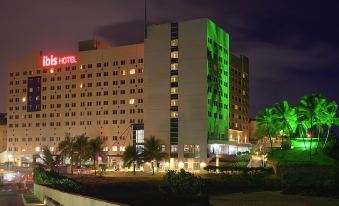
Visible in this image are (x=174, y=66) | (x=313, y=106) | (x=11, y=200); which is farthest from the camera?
(x=174, y=66)

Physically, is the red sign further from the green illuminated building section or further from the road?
the road

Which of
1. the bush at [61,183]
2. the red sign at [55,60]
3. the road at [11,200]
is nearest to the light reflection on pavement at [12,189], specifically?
the road at [11,200]

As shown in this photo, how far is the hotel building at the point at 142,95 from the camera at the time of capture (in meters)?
148

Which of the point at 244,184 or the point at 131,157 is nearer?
the point at 244,184

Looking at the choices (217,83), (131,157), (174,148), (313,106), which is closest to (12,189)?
(131,157)

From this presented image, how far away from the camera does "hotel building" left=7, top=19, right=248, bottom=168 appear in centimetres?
14844

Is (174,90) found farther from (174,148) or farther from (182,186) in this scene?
(182,186)

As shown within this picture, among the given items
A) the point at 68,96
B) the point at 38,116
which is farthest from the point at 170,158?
the point at 38,116

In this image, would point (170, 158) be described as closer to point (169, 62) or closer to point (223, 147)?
point (223, 147)

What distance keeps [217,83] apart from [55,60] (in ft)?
206

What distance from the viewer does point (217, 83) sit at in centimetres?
15700

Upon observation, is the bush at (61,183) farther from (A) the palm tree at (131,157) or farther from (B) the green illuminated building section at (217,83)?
(B) the green illuminated building section at (217,83)

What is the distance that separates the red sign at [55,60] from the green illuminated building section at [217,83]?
52379 millimetres

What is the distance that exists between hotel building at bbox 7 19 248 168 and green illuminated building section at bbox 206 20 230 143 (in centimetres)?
30
